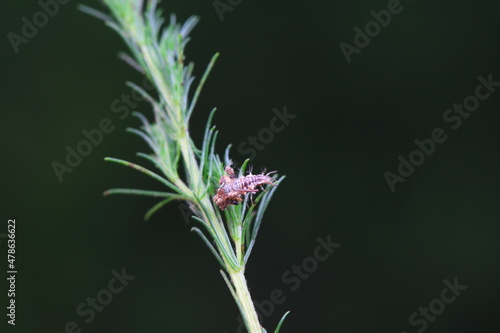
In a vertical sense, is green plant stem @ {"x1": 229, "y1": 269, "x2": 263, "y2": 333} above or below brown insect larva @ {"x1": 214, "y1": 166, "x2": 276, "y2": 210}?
below

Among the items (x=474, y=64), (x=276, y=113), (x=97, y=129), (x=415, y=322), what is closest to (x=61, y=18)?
(x=97, y=129)

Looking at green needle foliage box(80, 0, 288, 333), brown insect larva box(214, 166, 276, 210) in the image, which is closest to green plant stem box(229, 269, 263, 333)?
green needle foliage box(80, 0, 288, 333)

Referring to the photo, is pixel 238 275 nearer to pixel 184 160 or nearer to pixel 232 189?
pixel 232 189

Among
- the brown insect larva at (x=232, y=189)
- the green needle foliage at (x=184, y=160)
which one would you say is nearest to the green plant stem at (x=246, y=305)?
the green needle foliage at (x=184, y=160)

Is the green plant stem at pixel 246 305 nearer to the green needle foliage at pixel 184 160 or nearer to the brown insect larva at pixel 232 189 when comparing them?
the green needle foliage at pixel 184 160

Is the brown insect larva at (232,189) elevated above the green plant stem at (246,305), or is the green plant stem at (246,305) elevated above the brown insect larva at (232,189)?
the brown insect larva at (232,189)

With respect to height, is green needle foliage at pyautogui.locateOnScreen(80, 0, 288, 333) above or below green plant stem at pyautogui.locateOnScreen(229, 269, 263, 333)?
above

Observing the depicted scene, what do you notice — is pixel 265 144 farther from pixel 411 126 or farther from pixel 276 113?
pixel 411 126

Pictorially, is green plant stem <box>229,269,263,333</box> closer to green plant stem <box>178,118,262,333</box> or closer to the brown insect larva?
green plant stem <box>178,118,262,333</box>
